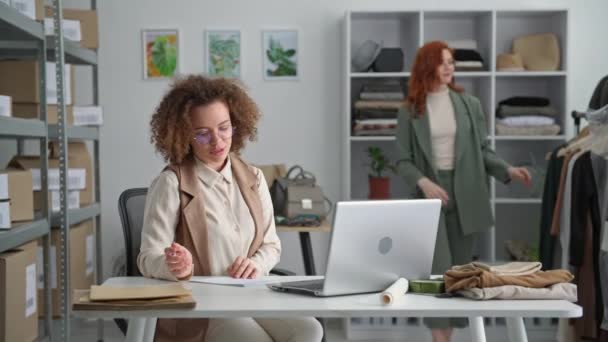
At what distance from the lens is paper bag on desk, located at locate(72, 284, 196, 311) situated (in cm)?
188

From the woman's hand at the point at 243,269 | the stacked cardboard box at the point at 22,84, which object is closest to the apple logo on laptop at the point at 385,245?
the woman's hand at the point at 243,269

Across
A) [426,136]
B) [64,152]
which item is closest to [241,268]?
[64,152]

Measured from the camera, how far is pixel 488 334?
16.1 ft

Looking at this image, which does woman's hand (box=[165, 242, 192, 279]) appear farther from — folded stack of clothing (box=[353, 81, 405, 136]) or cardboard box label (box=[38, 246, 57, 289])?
folded stack of clothing (box=[353, 81, 405, 136])

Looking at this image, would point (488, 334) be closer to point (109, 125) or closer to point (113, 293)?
point (109, 125)

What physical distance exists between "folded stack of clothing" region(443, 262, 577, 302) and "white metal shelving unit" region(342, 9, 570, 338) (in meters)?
2.82

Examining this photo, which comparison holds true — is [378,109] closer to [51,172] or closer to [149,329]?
[51,172]

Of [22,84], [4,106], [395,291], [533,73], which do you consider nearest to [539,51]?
[533,73]

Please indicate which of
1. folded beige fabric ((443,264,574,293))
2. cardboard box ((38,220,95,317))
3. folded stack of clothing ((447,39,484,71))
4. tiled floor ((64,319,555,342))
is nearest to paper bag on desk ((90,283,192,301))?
folded beige fabric ((443,264,574,293))

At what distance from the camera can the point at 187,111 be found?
258 centimetres

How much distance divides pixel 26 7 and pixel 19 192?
713mm

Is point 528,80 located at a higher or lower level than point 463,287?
higher

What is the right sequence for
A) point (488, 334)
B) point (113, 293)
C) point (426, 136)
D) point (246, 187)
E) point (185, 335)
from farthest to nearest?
point (488, 334)
point (426, 136)
point (246, 187)
point (185, 335)
point (113, 293)

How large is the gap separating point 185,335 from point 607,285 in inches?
86.5
